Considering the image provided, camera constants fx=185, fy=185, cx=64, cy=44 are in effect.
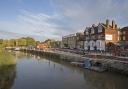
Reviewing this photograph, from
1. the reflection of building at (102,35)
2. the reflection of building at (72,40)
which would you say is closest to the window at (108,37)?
the reflection of building at (102,35)

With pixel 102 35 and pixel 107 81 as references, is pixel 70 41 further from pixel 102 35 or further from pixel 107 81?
pixel 107 81

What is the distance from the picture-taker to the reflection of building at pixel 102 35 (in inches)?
2613

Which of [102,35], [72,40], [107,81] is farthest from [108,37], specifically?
[72,40]

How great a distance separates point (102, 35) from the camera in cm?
6744

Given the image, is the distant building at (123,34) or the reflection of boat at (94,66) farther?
the distant building at (123,34)

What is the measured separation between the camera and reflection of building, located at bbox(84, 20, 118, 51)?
6638 centimetres

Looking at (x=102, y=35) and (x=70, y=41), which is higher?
(x=102, y=35)

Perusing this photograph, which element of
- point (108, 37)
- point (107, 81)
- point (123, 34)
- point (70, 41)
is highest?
point (123, 34)

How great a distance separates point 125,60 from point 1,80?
76.4 ft

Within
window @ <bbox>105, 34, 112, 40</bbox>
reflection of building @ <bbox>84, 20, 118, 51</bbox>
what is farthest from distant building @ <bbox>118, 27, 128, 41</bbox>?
window @ <bbox>105, 34, 112, 40</bbox>

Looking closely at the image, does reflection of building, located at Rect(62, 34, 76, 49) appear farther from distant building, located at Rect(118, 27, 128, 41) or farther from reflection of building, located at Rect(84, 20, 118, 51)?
distant building, located at Rect(118, 27, 128, 41)

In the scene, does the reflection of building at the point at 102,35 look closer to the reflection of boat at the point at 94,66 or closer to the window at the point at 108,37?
the window at the point at 108,37

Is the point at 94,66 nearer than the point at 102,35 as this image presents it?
Yes

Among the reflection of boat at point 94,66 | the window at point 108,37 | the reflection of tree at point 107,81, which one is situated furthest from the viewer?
the window at point 108,37
